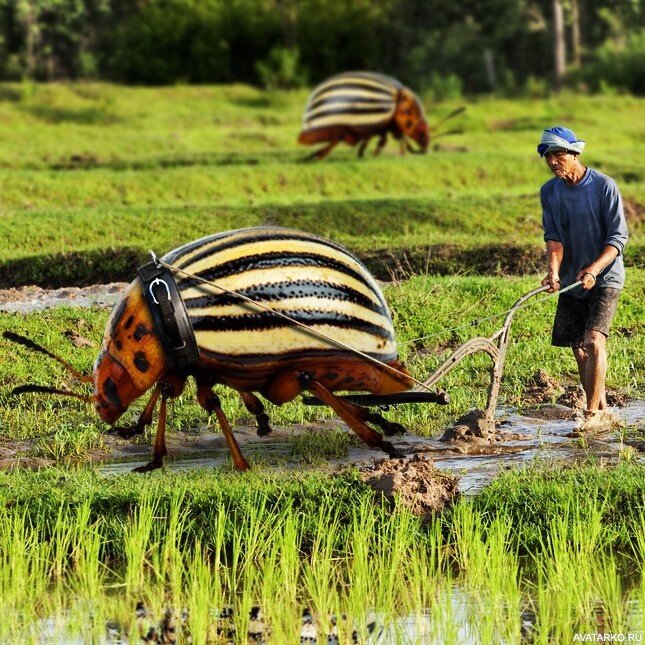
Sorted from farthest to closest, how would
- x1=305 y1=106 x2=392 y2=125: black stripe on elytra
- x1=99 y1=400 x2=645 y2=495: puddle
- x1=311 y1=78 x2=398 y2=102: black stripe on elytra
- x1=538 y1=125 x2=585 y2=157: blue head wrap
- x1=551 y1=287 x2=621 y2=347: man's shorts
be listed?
x1=311 y1=78 x2=398 y2=102: black stripe on elytra, x1=305 y1=106 x2=392 y2=125: black stripe on elytra, x1=551 y1=287 x2=621 y2=347: man's shorts, x1=538 y1=125 x2=585 y2=157: blue head wrap, x1=99 y1=400 x2=645 y2=495: puddle

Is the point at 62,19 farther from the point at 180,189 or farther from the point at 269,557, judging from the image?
the point at 269,557

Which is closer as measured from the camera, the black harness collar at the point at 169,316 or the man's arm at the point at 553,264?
the black harness collar at the point at 169,316

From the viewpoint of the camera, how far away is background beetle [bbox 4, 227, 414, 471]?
555cm

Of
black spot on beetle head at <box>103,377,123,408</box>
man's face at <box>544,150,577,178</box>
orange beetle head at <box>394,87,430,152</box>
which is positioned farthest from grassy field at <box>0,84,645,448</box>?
man's face at <box>544,150,577,178</box>

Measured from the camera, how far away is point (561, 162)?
6656mm

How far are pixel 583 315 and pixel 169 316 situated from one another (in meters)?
2.44

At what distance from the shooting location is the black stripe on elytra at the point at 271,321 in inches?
219

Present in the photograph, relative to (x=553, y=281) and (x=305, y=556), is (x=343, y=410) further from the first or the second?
(x=553, y=281)

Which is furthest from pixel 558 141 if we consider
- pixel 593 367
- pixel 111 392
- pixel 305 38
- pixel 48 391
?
pixel 305 38

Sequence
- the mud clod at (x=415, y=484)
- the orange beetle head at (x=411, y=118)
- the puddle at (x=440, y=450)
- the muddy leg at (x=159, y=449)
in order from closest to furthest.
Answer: the mud clod at (x=415, y=484), the muddy leg at (x=159, y=449), the puddle at (x=440, y=450), the orange beetle head at (x=411, y=118)

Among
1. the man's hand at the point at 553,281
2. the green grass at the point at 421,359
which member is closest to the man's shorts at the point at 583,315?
the green grass at the point at 421,359

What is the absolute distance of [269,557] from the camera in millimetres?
5043

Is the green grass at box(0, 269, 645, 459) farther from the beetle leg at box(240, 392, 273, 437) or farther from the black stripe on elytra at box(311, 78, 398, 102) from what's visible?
the black stripe on elytra at box(311, 78, 398, 102)

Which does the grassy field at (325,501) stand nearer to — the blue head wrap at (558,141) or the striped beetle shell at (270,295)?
the striped beetle shell at (270,295)
